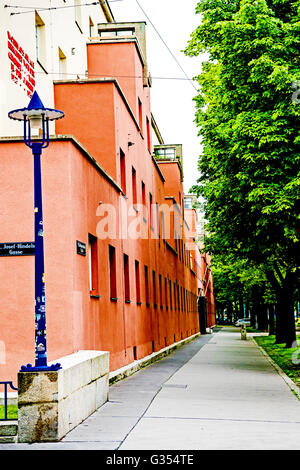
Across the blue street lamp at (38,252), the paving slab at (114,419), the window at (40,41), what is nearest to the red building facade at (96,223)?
the window at (40,41)

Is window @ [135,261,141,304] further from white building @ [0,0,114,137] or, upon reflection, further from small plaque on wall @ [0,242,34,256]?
small plaque on wall @ [0,242,34,256]

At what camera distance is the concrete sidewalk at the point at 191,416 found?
8055mm

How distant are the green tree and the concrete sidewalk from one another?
4302mm

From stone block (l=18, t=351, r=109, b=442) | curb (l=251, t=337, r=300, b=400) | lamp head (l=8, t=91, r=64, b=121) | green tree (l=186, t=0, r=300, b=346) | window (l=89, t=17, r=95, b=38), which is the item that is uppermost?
window (l=89, t=17, r=95, b=38)

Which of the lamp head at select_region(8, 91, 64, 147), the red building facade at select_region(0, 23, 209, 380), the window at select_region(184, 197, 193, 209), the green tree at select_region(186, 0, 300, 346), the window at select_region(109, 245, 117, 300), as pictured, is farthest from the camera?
the window at select_region(184, 197, 193, 209)

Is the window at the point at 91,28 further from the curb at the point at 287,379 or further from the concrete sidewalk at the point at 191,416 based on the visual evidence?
the concrete sidewalk at the point at 191,416

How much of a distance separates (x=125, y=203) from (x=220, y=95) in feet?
13.6

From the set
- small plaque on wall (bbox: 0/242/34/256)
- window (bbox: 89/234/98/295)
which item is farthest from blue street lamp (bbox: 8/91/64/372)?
window (bbox: 89/234/98/295)

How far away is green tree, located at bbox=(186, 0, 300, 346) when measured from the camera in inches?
667

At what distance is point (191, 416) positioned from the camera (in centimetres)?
1042

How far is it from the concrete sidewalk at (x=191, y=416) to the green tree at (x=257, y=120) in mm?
4302

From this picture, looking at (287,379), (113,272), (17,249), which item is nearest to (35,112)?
(17,249)

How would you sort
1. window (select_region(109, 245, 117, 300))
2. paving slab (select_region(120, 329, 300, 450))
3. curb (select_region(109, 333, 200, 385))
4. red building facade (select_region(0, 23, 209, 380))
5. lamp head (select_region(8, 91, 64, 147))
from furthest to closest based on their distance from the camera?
window (select_region(109, 245, 117, 300))
curb (select_region(109, 333, 200, 385))
red building facade (select_region(0, 23, 209, 380))
lamp head (select_region(8, 91, 64, 147))
paving slab (select_region(120, 329, 300, 450))
